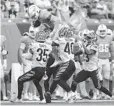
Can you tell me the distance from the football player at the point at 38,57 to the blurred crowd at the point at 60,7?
293cm

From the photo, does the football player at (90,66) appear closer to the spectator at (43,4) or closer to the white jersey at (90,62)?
the white jersey at (90,62)

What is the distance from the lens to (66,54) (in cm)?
1570

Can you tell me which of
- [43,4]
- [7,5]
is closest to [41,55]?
[43,4]

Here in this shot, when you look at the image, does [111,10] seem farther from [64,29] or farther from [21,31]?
[64,29]

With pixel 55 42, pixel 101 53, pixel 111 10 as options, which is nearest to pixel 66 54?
pixel 55 42

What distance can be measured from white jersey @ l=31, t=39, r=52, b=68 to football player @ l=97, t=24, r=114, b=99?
175 centimetres

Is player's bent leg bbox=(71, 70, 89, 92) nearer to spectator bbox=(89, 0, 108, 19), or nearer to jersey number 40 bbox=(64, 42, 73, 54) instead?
jersey number 40 bbox=(64, 42, 73, 54)

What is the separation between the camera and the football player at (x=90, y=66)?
15.9 m

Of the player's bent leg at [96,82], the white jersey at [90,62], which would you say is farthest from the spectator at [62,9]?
the player's bent leg at [96,82]

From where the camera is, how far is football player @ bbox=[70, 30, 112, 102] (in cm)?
1585

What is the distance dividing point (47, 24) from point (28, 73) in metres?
1.46

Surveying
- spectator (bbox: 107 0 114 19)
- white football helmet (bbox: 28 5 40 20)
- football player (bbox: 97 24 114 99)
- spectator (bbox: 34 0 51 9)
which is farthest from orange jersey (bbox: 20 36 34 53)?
spectator (bbox: 107 0 114 19)

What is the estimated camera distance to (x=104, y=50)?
16875 mm

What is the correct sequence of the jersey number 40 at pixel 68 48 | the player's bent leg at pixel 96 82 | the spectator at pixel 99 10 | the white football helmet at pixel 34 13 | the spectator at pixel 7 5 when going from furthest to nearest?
1. the spectator at pixel 99 10
2. the spectator at pixel 7 5
3. the white football helmet at pixel 34 13
4. the player's bent leg at pixel 96 82
5. the jersey number 40 at pixel 68 48
